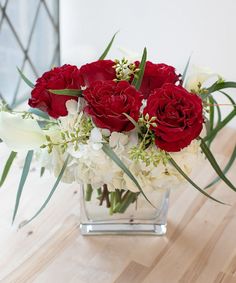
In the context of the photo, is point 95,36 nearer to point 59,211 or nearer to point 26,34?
point 26,34

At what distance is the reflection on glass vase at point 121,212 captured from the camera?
87 centimetres

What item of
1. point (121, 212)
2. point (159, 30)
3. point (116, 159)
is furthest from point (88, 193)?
point (159, 30)

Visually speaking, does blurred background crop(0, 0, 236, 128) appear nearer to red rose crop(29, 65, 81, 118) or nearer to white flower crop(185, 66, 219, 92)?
white flower crop(185, 66, 219, 92)

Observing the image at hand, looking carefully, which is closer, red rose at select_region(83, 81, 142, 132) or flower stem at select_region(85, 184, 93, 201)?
red rose at select_region(83, 81, 142, 132)

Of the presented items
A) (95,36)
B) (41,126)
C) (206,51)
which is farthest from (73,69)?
(95,36)

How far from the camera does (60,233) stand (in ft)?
3.01

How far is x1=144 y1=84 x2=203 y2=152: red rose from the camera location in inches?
26.3

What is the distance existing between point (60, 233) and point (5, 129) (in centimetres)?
29

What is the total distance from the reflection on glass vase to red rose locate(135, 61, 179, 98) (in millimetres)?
183

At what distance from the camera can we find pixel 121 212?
0.90 metres

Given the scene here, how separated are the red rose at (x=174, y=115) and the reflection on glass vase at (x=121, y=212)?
0.59ft

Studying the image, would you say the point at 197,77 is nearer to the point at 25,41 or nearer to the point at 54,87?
the point at 54,87

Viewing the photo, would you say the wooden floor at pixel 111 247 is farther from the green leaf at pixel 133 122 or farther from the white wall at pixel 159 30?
the white wall at pixel 159 30

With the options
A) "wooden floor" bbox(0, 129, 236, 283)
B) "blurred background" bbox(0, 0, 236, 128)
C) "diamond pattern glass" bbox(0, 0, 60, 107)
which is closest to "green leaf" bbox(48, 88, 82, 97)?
"wooden floor" bbox(0, 129, 236, 283)
